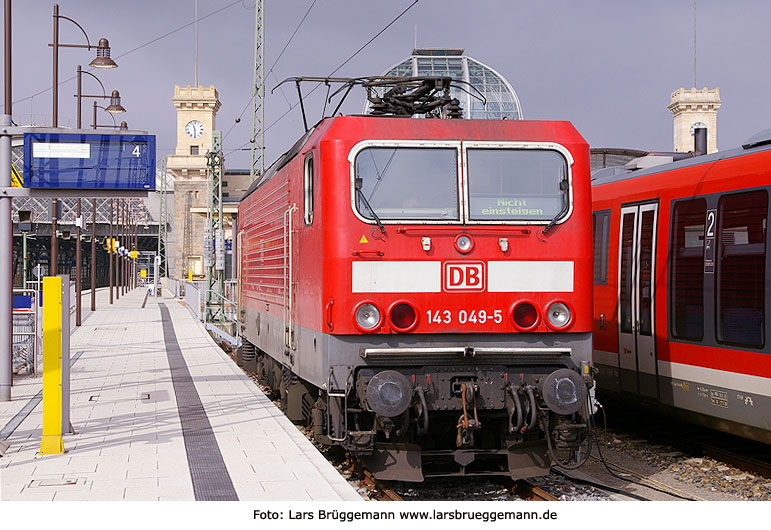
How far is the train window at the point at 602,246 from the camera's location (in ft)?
41.0

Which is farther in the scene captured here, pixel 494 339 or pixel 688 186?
pixel 688 186

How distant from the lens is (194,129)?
96.5m

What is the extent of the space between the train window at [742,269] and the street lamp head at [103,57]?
18.3 meters

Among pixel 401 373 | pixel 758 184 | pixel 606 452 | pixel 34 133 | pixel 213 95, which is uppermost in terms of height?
pixel 213 95

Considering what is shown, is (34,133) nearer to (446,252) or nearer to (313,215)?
(313,215)

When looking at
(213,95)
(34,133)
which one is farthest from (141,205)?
(34,133)

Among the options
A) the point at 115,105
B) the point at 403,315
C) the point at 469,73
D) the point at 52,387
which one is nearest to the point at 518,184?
the point at 403,315

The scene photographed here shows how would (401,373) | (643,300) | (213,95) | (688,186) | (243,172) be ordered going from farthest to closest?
(213,95), (243,172), (643,300), (688,186), (401,373)

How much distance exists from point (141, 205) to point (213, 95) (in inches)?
→ 1365

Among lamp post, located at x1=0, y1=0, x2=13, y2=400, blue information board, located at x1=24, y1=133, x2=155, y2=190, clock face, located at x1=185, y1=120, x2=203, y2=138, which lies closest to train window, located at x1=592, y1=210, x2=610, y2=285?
blue information board, located at x1=24, y1=133, x2=155, y2=190

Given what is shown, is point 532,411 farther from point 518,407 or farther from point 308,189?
point 308,189

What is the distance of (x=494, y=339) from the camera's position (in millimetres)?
8328

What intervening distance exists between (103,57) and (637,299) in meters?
17.3

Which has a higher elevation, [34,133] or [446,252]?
[34,133]
